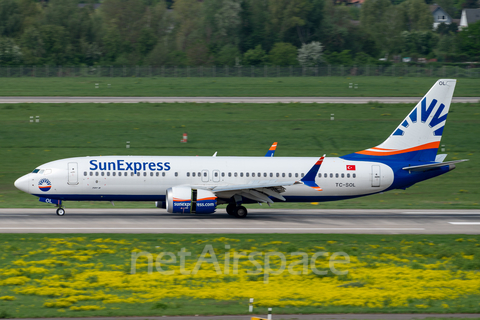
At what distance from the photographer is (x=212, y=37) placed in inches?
4929

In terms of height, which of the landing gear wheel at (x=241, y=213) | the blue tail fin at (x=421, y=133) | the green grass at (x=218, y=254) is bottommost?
the green grass at (x=218, y=254)

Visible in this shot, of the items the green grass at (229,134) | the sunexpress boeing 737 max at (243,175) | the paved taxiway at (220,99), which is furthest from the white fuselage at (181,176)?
the paved taxiway at (220,99)

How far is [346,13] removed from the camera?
136m

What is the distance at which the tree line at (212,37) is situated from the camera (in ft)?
351

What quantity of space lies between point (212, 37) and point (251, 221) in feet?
313

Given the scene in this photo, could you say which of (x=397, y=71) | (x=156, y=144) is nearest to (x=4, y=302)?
(x=156, y=144)

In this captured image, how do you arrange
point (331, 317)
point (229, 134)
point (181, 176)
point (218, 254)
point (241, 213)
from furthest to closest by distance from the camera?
point (229, 134)
point (241, 213)
point (181, 176)
point (218, 254)
point (331, 317)

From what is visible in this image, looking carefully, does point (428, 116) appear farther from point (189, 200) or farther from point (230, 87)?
point (230, 87)

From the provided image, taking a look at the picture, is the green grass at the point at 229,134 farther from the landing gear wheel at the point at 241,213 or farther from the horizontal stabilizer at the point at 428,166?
the landing gear wheel at the point at 241,213

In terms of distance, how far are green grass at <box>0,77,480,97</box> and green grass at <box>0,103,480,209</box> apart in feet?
29.2

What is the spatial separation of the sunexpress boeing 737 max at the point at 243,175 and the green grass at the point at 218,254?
19.7 feet

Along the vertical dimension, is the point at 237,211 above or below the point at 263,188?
below

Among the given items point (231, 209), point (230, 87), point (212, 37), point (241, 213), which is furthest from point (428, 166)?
point (212, 37)

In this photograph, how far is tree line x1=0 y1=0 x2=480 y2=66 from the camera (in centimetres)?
10706
